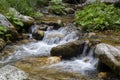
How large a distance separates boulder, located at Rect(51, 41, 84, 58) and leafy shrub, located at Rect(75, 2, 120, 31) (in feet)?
7.74

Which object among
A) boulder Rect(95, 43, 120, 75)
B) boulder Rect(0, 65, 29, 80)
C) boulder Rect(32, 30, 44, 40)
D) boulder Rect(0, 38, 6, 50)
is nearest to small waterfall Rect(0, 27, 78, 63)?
boulder Rect(32, 30, 44, 40)

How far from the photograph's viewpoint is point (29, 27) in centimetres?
1142

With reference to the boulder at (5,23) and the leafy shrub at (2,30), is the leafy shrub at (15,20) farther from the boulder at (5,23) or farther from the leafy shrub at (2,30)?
the leafy shrub at (2,30)

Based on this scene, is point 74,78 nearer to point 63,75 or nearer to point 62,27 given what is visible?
point 63,75

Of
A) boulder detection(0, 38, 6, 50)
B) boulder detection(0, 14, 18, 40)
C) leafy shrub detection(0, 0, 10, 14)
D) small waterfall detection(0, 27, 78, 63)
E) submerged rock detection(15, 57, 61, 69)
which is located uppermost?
leafy shrub detection(0, 0, 10, 14)

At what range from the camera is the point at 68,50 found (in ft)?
27.1

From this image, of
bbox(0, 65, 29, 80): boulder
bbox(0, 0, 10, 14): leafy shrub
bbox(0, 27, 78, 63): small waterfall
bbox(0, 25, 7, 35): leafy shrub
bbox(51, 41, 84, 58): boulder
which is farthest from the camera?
bbox(0, 0, 10, 14): leafy shrub

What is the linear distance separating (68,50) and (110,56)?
1842 millimetres

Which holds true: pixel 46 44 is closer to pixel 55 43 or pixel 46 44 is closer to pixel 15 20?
pixel 55 43

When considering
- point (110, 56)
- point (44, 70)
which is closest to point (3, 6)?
point (44, 70)

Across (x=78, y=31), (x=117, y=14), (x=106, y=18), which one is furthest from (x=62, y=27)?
(x=117, y=14)

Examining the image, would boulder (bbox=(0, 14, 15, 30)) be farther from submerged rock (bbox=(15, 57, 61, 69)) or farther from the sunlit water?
submerged rock (bbox=(15, 57, 61, 69))

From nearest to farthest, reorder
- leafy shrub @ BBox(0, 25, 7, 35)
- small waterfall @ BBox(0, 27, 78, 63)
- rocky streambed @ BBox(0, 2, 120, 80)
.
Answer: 1. rocky streambed @ BBox(0, 2, 120, 80)
2. small waterfall @ BBox(0, 27, 78, 63)
3. leafy shrub @ BBox(0, 25, 7, 35)

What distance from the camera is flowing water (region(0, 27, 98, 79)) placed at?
766cm
